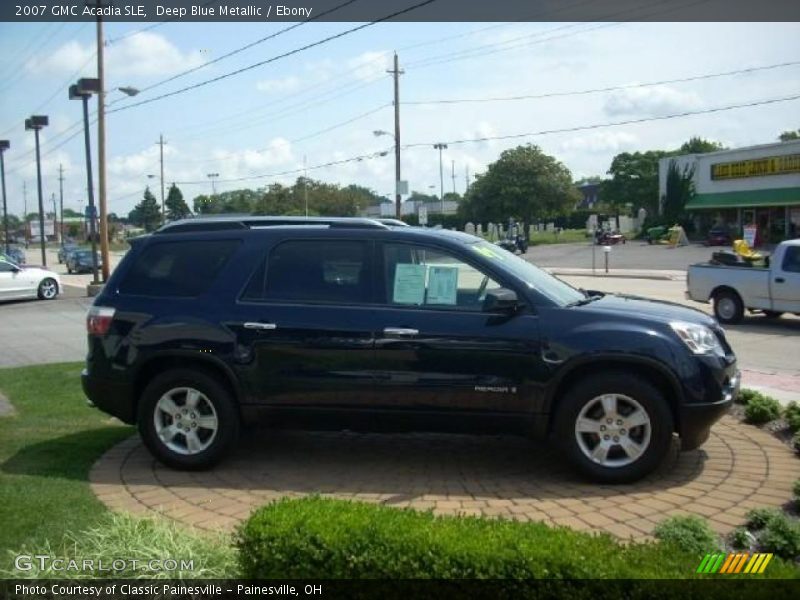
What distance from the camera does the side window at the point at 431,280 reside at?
532 centimetres

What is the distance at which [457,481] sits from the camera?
17.1 ft

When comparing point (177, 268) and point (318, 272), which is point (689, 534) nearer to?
point (318, 272)

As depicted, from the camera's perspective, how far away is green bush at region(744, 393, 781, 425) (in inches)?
255

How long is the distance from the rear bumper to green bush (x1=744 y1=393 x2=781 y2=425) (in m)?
4.96

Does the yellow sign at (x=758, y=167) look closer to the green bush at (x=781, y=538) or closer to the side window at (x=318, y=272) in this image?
the side window at (x=318, y=272)

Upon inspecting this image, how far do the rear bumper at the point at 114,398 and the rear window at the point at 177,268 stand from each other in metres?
0.68

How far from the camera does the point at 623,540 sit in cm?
413

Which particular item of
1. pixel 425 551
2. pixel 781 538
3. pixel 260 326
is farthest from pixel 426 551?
pixel 260 326

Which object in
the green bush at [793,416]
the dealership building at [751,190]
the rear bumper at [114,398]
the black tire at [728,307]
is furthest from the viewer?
the dealership building at [751,190]

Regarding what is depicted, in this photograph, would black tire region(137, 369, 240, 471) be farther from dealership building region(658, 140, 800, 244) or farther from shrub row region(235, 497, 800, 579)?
dealership building region(658, 140, 800, 244)

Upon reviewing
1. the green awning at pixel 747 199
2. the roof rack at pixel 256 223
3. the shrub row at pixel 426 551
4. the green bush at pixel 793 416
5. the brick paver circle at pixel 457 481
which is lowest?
the brick paver circle at pixel 457 481

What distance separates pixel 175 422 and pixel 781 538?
386 centimetres

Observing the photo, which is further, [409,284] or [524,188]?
[524,188]

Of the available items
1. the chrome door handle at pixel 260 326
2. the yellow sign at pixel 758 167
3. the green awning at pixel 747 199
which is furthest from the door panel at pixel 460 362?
the yellow sign at pixel 758 167
